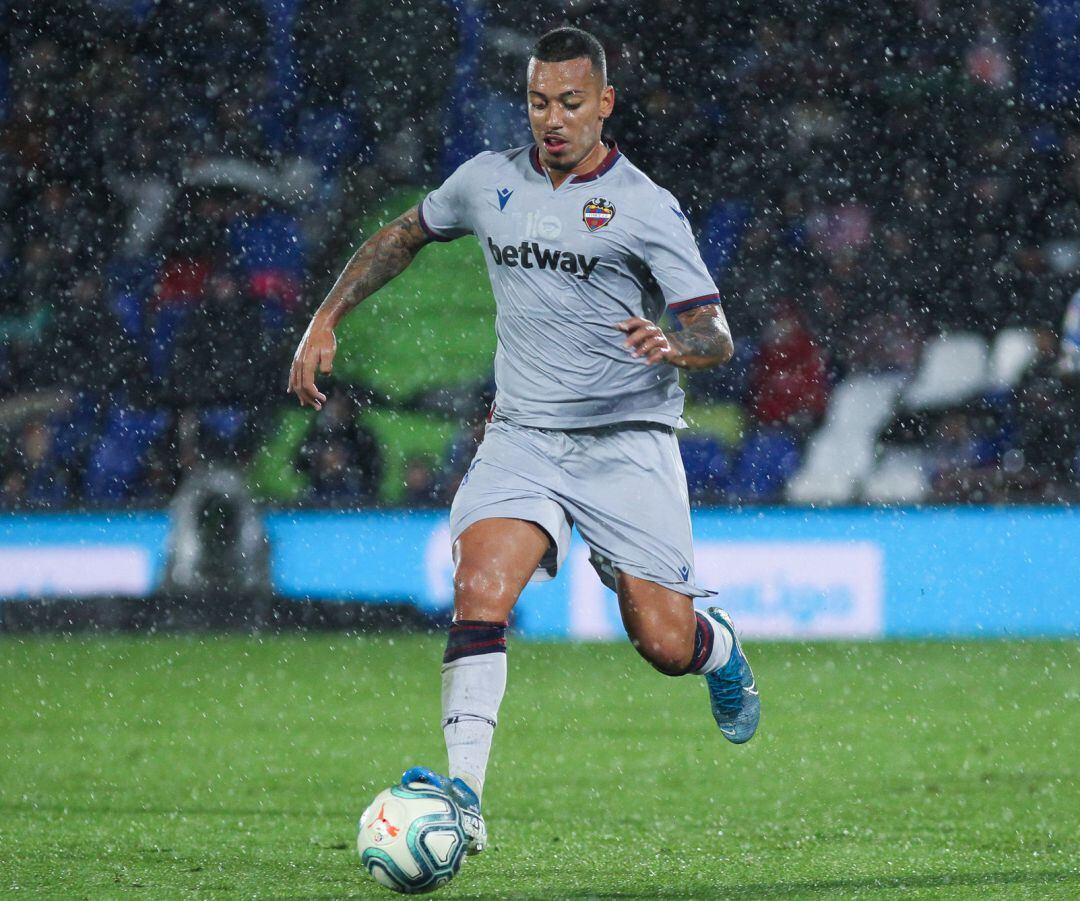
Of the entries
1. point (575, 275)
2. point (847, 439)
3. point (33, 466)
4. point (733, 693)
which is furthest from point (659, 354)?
point (33, 466)

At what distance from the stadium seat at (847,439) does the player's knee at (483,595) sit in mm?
5653

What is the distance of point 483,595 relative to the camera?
3.62m

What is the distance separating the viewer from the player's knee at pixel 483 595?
142 inches

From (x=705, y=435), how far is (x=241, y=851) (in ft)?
20.4

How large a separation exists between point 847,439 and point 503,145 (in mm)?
3064

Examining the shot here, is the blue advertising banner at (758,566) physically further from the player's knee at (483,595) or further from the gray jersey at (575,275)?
the player's knee at (483,595)

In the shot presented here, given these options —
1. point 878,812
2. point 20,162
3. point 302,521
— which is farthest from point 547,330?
point 20,162

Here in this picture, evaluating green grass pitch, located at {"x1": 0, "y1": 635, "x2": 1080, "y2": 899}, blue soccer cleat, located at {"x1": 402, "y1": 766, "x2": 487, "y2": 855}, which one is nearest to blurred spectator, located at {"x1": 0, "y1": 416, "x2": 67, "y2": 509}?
green grass pitch, located at {"x1": 0, "y1": 635, "x2": 1080, "y2": 899}

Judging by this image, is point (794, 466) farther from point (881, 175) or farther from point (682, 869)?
point (682, 869)

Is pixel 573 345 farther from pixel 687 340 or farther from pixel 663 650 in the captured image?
pixel 663 650

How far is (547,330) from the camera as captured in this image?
Result: 13.1ft

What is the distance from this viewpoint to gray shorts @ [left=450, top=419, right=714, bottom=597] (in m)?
3.94

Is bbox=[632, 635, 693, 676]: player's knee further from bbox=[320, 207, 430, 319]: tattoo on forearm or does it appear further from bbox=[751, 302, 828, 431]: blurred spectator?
bbox=[751, 302, 828, 431]: blurred spectator

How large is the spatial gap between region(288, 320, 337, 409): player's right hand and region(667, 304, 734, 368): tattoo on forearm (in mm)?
772
